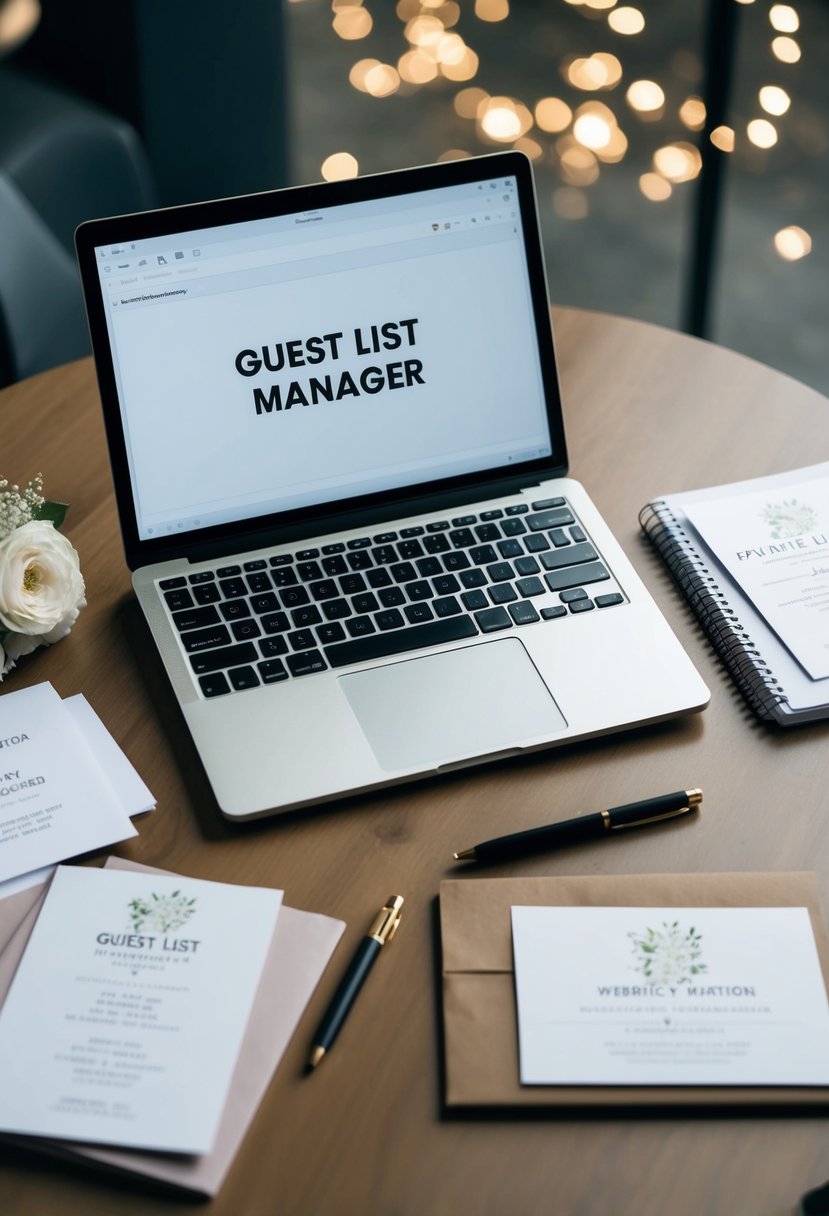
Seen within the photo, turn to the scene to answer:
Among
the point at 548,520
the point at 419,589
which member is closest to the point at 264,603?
the point at 419,589

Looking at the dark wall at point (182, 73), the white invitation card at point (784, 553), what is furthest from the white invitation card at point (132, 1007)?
the dark wall at point (182, 73)

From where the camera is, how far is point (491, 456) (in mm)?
1056

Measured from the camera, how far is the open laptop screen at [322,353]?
959 mm

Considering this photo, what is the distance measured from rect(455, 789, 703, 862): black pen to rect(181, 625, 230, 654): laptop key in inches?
9.9

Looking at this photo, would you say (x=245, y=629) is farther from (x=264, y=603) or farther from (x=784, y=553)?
(x=784, y=553)

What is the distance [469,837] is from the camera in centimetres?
85

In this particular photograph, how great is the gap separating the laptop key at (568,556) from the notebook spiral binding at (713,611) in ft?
0.23

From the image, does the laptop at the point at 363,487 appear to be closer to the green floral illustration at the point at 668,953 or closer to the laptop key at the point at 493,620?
the laptop key at the point at 493,620

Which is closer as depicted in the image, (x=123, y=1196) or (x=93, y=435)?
(x=123, y=1196)

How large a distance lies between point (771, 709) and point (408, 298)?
0.43m

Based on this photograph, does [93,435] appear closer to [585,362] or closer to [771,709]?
[585,362]

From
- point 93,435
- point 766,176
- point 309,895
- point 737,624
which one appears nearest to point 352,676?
point 309,895

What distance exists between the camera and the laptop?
913mm

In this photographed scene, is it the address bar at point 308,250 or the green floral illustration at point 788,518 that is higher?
the address bar at point 308,250
